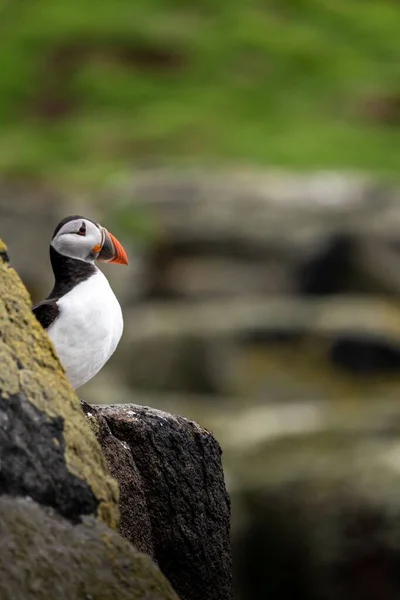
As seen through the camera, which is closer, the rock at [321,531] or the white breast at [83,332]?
the white breast at [83,332]

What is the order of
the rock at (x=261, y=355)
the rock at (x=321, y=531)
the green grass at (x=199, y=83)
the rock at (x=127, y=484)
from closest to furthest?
the rock at (x=127, y=484) → the rock at (x=321, y=531) → the rock at (x=261, y=355) → the green grass at (x=199, y=83)

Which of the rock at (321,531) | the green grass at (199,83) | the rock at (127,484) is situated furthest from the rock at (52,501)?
the green grass at (199,83)

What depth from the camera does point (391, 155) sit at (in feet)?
186

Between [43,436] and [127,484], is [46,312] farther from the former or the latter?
[43,436]

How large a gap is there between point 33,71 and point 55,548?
6420cm

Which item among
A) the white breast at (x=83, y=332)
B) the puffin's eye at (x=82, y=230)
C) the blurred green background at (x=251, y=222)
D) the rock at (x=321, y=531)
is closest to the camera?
the white breast at (x=83, y=332)

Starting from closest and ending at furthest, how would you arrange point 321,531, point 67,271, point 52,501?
point 52,501 → point 67,271 → point 321,531

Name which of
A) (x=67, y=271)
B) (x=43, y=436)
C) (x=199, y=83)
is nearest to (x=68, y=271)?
(x=67, y=271)

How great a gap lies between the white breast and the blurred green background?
970 centimetres

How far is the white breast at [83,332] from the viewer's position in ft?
25.3

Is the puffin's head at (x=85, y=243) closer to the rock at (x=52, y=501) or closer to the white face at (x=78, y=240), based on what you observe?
the white face at (x=78, y=240)

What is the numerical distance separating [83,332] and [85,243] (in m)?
0.54

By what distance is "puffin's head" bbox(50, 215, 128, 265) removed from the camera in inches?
313

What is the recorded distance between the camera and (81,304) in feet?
25.5
